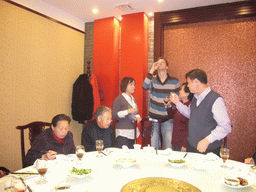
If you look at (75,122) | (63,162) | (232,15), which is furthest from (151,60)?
(63,162)

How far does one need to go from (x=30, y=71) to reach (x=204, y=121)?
3.06 meters

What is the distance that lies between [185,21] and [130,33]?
1097mm

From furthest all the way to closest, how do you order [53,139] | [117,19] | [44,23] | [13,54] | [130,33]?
[117,19], [130,33], [44,23], [13,54], [53,139]

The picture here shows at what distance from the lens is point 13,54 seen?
3.42m

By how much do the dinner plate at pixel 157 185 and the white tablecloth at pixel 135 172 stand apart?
5cm

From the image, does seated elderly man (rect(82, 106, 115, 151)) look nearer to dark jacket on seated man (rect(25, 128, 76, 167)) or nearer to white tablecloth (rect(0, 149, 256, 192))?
dark jacket on seated man (rect(25, 128, 76, 167))

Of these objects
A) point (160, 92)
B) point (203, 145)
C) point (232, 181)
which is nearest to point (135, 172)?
point (232, 181)

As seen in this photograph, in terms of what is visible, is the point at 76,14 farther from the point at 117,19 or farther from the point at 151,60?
the point at 151,60

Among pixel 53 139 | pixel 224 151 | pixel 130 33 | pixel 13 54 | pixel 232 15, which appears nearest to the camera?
pixel 224 151

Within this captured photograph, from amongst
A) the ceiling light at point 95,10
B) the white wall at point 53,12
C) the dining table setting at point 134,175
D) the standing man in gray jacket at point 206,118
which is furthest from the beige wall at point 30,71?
the standing man in gray jacket at point 206,118

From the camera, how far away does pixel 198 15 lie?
3.91m

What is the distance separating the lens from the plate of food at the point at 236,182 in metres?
1.21

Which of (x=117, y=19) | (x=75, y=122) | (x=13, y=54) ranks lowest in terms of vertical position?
(x=75, y=122)

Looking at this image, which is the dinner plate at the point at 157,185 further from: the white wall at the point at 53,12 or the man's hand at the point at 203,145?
the white wall at the point at 53,12
